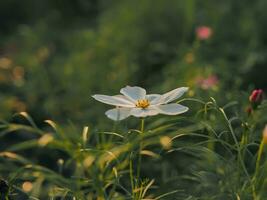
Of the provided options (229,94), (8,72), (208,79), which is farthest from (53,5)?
(229,94)

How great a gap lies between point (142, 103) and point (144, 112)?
0.07 meters

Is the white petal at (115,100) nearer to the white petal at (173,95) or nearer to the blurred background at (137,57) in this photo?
the white petal at (173,95)

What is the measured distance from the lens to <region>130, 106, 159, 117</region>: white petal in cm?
157

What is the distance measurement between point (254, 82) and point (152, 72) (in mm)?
620

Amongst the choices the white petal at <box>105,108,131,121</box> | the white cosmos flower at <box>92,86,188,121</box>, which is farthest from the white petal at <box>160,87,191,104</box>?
the white petal at <box>105,108,131,121</box>

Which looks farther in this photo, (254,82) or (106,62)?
(106,62)

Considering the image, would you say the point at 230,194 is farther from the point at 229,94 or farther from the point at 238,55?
the point at 238,55

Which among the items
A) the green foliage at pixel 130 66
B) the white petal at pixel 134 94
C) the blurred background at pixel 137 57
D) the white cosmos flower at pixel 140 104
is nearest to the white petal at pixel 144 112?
the white cosmos flower at pixel 140 104

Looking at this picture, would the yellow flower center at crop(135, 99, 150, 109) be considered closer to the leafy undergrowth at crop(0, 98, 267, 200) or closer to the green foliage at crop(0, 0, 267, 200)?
the leafy undergrowth at crop(0, 98, 267, 200)

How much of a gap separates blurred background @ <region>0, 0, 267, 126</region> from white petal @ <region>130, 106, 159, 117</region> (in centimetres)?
121

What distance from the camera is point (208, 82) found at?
272 cm

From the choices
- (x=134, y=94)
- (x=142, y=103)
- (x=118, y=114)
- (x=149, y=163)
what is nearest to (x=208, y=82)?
(x=149, y=163)

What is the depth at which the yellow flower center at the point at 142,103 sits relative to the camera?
166 centimetres

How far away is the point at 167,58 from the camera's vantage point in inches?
146
